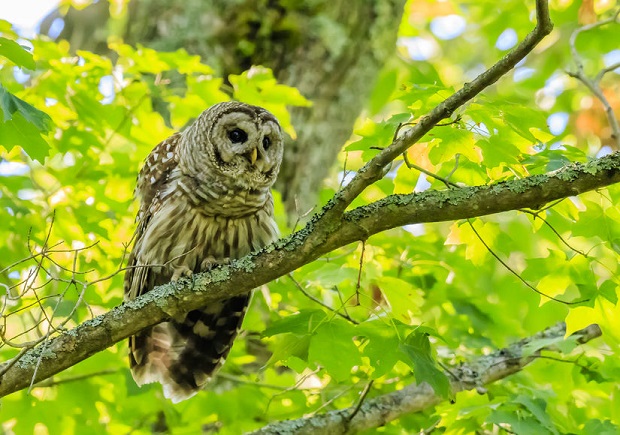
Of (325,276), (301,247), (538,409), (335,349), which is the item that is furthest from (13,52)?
(538,409)

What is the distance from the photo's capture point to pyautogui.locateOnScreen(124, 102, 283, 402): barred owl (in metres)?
4.44

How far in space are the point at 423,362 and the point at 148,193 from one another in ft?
7.03

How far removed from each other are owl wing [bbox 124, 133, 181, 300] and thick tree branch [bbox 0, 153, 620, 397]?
1238mm

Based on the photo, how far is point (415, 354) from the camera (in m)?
3.19

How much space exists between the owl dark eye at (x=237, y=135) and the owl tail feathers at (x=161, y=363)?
1.21 m

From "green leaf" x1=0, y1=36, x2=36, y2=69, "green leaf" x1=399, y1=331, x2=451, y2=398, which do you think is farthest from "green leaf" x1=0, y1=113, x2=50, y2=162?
"green leaf" x1=399, y1=331, x2=451, y2=398

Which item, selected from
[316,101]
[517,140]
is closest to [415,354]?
[517,140]

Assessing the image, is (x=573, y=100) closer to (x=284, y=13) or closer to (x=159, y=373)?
(x=284, y=13)

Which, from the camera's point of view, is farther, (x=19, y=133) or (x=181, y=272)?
(x=181, y=272)

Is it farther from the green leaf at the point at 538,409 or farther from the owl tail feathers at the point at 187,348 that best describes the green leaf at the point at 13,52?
the green leaf at the point at 538,409

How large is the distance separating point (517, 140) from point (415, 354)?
101cm

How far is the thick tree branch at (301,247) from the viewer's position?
9.07ft

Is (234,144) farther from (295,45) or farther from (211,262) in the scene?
(295,45)

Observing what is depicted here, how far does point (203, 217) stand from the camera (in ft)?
14.8
